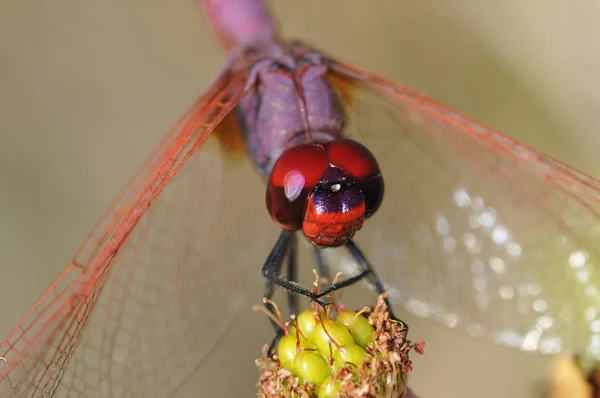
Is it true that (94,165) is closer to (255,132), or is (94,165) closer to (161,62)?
(161,62)

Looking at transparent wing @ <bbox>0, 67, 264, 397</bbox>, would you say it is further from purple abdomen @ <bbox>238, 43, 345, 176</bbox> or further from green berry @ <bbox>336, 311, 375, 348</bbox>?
green berry @ <bbox>336, 311, 375, 348</bbox>

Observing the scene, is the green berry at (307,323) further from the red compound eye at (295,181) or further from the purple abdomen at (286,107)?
the purple abdomen at (286,107)

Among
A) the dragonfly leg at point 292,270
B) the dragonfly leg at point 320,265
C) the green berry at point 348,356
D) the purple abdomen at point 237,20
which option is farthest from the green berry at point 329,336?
the purple abdomen at point 237,20

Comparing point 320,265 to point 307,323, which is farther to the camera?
point 320,265

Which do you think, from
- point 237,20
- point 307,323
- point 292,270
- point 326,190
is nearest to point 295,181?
point 326,190

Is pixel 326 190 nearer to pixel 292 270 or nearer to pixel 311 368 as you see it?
pixel 311 368

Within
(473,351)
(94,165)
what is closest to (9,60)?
(94,165)

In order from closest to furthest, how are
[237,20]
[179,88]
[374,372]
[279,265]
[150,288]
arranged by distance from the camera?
[374,372], [279,265], [150,288], [237,20], [179,88]

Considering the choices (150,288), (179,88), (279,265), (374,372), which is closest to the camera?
(374,372)
